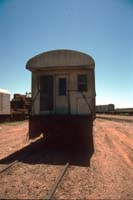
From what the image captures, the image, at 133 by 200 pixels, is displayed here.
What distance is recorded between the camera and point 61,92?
432 inches

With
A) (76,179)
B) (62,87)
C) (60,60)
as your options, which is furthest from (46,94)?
(76,179)

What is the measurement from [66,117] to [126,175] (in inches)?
140

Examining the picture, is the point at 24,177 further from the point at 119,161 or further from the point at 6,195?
the point at 119,161

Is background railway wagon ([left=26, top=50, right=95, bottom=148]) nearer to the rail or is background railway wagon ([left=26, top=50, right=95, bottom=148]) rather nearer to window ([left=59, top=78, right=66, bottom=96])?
window ([left=59, top=78, right=66, bottom=96])

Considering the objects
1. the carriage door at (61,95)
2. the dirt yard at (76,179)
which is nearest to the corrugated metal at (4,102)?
the carriage door at (61,95)

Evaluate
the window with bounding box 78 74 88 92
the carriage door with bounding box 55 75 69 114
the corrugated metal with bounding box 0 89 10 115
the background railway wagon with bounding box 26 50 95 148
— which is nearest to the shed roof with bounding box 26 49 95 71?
the background railway wagon with bounding box 26 50 95 148

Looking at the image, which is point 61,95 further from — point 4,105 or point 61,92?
point 4,105

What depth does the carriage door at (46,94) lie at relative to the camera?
10984 mm

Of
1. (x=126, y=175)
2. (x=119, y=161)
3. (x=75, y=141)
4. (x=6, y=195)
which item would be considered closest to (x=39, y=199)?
(x=6, y=195)

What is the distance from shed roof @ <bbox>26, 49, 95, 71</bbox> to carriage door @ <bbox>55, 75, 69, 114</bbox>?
0.65 m

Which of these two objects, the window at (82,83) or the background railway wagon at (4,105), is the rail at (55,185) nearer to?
the window at (82,83)

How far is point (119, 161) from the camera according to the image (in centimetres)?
864

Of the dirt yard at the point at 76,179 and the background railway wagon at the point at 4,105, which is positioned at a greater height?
the background railway wagon at the point at 4,105

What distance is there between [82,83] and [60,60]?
4.60ft
